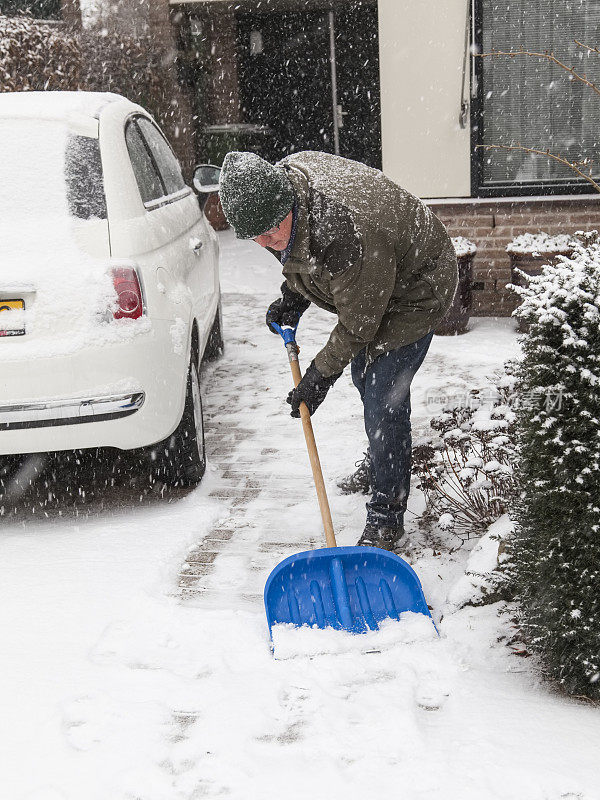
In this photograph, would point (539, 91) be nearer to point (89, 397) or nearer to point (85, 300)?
point (85, 300)

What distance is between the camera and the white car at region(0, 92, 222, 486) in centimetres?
352

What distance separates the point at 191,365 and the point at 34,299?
101 cm

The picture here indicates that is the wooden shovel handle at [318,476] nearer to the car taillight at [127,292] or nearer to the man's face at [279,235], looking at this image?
the man's face at [279,235]

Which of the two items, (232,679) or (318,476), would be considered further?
(318,476)

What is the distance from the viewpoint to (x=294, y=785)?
226 cm

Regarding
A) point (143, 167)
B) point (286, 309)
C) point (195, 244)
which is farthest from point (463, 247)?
point (286, 309)

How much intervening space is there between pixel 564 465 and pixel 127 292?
6.58ft

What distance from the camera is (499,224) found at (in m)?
7.09

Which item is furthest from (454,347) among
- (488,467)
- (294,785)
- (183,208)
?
(294,785)

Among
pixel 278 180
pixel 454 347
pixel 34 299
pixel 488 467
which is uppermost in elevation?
pixel 278 180

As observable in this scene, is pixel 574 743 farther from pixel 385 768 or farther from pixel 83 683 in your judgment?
pixel 83 683

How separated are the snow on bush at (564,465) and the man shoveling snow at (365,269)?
30.1 inches

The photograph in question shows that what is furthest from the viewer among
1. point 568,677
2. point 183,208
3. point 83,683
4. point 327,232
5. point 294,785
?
point 183,208

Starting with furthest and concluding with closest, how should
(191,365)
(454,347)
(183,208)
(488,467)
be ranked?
(454,347) < (183,208) < (191,365) < (488,467)
